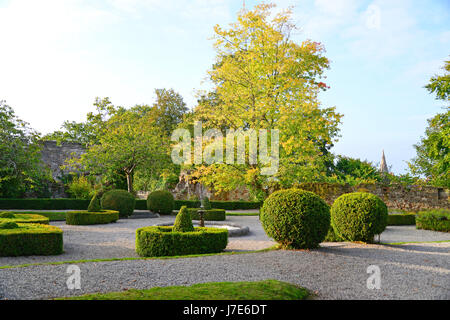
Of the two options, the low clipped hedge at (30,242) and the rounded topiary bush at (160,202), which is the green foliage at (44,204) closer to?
the rounded topiary bush at (160,202)

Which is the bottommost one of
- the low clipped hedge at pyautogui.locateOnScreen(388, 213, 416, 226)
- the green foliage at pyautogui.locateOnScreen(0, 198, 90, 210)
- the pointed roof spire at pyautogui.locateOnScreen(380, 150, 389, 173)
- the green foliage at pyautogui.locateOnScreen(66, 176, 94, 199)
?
the low clipped hedge at pyautogui.locateOnScreen(388, 213, 416, 226)

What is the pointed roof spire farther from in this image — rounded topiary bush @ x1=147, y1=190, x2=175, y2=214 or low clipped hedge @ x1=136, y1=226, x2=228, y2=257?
low clipped hedge @ x1=136, y1=226, x2=228, y2=257

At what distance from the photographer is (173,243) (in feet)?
27.1

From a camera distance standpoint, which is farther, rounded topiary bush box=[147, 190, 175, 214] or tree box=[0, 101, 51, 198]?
rounded topiary bush box=[147, 190, 175, 214]

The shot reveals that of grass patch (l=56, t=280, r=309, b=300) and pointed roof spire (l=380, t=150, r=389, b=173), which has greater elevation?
pointed roof spire (l=380, t=150, r=389, b=173)

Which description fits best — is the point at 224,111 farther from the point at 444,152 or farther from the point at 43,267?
the point at 444,152

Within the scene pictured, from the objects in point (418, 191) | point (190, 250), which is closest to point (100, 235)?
point (190, 250)

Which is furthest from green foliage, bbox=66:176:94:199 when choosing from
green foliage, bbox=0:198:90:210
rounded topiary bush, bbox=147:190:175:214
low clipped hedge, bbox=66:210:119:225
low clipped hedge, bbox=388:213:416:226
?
low clipped hedge, bbox=388:213:416:226

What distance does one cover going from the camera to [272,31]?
51.0 feet

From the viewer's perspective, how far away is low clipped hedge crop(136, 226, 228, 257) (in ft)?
27.0

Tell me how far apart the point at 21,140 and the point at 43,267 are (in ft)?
40.5

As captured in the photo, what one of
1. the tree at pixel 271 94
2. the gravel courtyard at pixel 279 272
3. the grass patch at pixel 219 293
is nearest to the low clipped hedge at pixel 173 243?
the gravel courtyard at pixel 279 272

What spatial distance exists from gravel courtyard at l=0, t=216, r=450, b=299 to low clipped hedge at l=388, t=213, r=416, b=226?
8.24 metres
